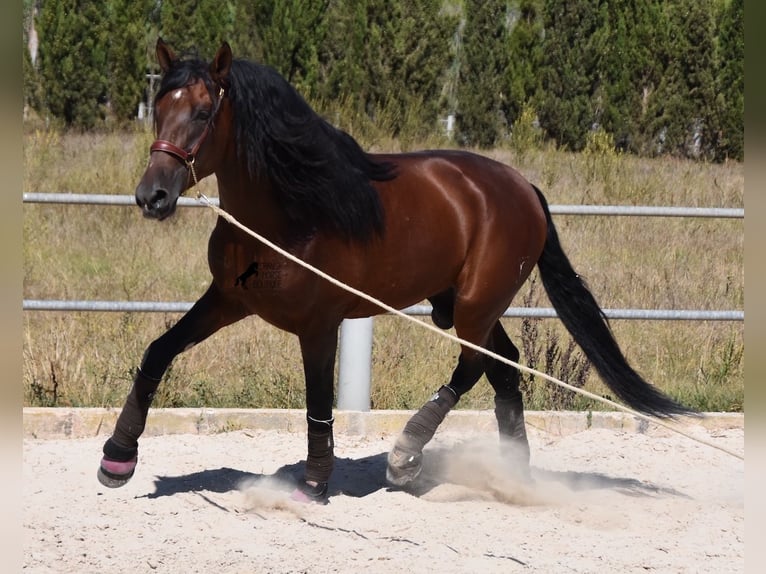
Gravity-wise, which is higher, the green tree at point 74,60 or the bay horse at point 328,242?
the green tree at point 74,60

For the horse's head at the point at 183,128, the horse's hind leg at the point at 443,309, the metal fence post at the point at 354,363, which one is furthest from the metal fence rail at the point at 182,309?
the horse's head at the point at 183,128

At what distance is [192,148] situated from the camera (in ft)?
13.4

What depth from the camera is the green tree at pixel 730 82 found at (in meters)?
15.1

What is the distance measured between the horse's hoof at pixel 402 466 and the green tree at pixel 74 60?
11.0m

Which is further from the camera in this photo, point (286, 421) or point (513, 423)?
point (286, 421)

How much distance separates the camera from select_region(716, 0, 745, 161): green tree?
15.1m

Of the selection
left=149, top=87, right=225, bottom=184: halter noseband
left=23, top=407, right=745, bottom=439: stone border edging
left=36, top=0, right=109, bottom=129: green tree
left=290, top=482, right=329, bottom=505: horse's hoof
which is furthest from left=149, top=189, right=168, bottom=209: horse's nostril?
left=36, top=0, right=109, bottom=129: green tree

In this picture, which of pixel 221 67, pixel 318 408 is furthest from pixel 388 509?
pixel 221 67

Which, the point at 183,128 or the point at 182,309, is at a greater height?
the point at 183,128

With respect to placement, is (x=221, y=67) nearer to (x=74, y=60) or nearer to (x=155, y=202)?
(x=155, y=202)

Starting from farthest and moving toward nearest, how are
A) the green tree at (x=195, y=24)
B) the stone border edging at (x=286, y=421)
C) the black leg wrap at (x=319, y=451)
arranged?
the green tree at (x=195, y=24)
the stone border edging at (x=286, y=421)
the black leg wrap at (x=319, y=451)

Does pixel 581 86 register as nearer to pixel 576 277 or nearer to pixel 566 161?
pixel 566 161

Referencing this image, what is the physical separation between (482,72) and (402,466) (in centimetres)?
1154

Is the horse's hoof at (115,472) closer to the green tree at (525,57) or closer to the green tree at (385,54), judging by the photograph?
the green tree at (385,54)
